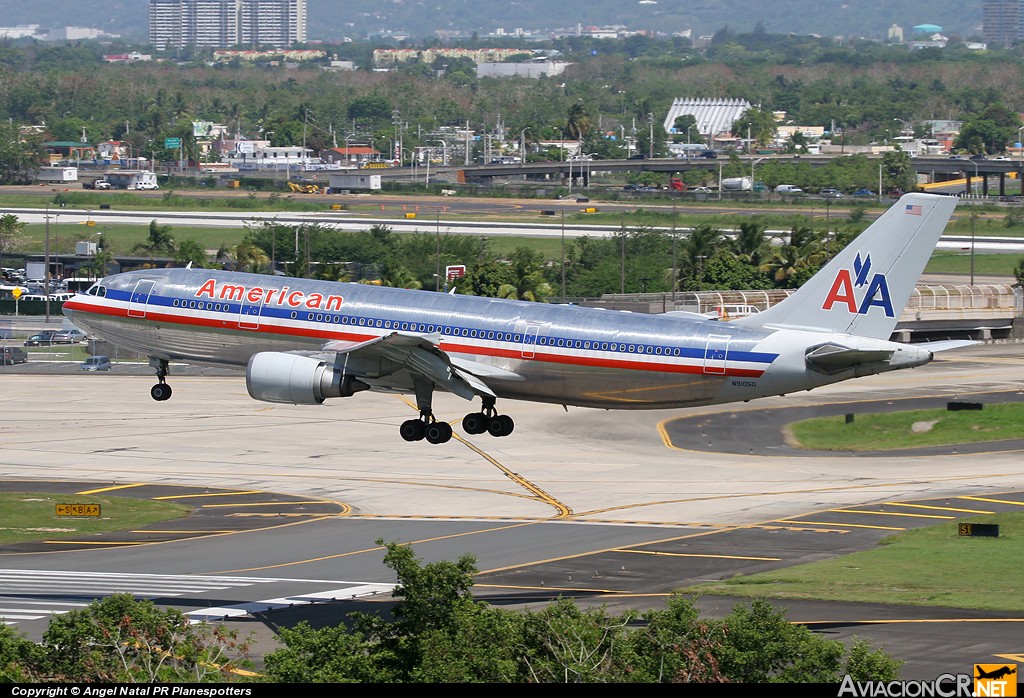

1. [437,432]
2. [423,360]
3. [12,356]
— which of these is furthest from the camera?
[12,356]

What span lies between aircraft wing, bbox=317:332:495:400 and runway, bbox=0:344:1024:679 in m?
11.1

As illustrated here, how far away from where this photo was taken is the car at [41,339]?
534ft

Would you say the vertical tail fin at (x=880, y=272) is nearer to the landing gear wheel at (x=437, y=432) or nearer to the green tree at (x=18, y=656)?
the landing gear wheel at (x=437, y=432)

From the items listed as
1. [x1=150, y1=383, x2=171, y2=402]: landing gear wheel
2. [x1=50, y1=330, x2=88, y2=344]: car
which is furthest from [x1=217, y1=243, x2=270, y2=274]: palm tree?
[x1=150, y1=383, x2=171, y2=402]: landing gear wheel

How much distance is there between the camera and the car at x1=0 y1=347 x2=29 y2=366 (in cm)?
15125

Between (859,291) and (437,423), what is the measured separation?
18009 mm

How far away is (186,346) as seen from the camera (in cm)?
7088

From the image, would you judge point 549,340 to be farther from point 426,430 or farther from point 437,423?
point 426,430

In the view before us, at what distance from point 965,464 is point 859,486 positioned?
11484 mm

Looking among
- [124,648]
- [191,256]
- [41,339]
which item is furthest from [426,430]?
[191,256]

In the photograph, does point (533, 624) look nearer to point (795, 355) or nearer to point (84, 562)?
point (795, 355)

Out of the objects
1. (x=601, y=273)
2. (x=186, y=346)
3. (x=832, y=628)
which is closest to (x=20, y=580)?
(x=186, y=346)

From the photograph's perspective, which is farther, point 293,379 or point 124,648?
point 293,379

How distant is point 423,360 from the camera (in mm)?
66250
